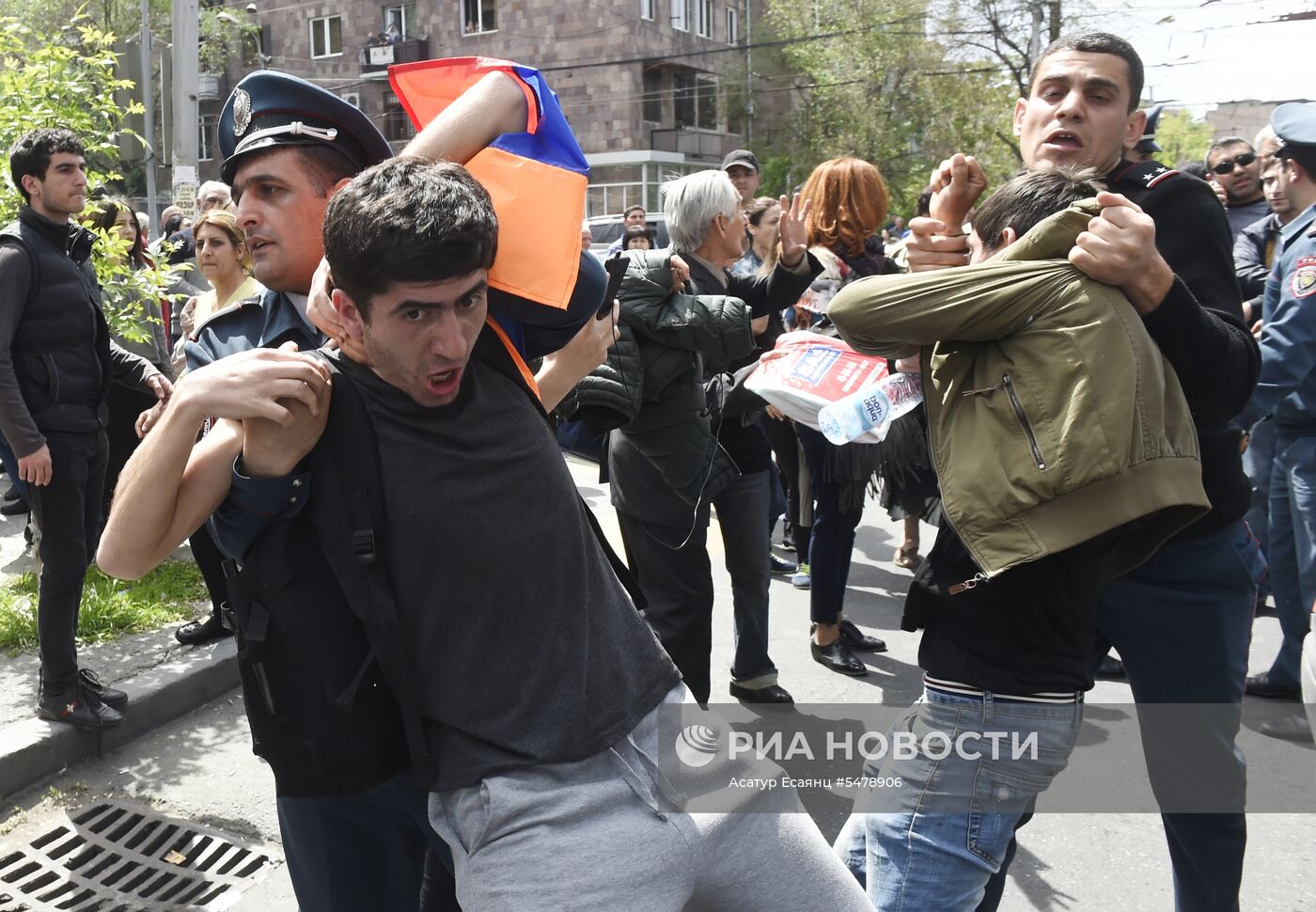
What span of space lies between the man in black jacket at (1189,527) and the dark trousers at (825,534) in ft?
7.80

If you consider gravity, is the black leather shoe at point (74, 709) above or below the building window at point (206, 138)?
below

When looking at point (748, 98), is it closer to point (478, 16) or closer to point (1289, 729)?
point (478, 16)

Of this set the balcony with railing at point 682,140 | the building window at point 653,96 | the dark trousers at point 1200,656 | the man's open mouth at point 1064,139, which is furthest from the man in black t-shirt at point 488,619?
the building window at point 653,96

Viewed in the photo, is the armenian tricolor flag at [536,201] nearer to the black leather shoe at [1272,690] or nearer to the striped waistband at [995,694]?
the striped waistband at [995,694]

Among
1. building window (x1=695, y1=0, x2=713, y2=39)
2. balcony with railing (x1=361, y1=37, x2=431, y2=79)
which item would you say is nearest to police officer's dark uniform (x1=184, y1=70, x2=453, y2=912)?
balcony with railing (x1=361, y1=37, x2=431, y2=79)

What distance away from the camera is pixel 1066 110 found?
97.8 inches

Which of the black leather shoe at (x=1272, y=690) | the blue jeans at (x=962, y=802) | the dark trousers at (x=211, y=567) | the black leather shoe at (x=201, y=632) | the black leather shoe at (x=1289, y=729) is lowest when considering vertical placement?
the black leather shoe at (x=1289, y=729)

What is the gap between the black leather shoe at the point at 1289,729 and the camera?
14.1ft

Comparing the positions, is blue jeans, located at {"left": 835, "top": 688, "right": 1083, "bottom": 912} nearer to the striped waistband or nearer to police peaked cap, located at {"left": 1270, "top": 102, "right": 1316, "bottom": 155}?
the striped waistband

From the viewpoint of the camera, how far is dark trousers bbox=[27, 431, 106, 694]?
4086 millimetres

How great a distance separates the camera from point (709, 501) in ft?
12.8

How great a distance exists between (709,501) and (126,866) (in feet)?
7.49

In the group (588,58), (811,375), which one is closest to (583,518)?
(811,375)

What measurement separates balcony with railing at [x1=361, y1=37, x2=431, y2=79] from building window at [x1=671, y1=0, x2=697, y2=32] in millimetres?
9040
